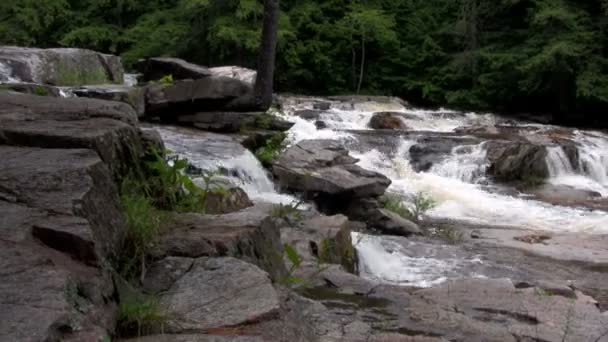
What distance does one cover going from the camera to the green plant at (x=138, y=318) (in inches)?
115

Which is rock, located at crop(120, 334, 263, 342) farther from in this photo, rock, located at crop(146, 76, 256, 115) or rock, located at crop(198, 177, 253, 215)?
rock, located at crop(146, 76, 256, 115)

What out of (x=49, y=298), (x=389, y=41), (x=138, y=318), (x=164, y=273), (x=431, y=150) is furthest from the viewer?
(x=389, y=41)

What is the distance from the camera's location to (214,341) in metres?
2.78

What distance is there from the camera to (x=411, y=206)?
41.7ft

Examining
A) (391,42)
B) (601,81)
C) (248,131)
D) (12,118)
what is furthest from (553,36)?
(12,118)

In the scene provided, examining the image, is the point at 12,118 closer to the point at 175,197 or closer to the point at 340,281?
the point at 175,197

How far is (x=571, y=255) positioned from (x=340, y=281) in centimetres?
495

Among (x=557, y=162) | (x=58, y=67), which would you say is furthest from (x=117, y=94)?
(x=557, y=162)

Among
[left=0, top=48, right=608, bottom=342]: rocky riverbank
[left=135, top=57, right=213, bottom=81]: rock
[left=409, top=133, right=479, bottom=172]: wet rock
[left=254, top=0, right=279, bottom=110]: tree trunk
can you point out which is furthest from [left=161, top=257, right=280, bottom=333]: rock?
[left=409, top=133, right=479, bottom=172]: wet rock

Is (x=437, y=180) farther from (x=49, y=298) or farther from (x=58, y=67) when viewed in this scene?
(x=49, y=298)

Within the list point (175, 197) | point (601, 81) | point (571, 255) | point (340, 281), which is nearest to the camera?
point (175, 197)

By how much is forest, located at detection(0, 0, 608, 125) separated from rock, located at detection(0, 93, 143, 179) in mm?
19434

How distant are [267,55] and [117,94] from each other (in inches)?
104

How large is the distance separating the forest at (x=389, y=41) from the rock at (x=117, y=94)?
520 inches
